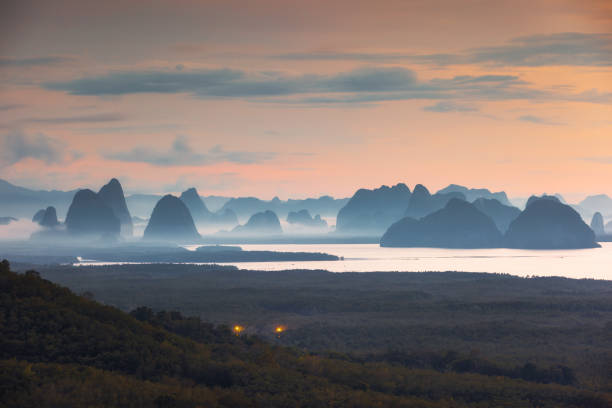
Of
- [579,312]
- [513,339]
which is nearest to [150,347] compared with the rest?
[513,339]

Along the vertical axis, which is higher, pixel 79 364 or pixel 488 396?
pixel 79 364

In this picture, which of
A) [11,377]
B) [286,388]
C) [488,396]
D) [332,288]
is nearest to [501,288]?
[332,288]

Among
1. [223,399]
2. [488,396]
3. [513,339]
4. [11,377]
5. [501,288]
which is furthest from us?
[501,288]

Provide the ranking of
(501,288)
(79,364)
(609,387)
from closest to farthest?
(79,364)
(609,387)
(501,288)

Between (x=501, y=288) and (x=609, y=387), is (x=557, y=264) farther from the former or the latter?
(x=609, y=387)

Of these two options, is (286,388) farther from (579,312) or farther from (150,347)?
(579,312)

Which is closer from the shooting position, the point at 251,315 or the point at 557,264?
the point at 251,315
